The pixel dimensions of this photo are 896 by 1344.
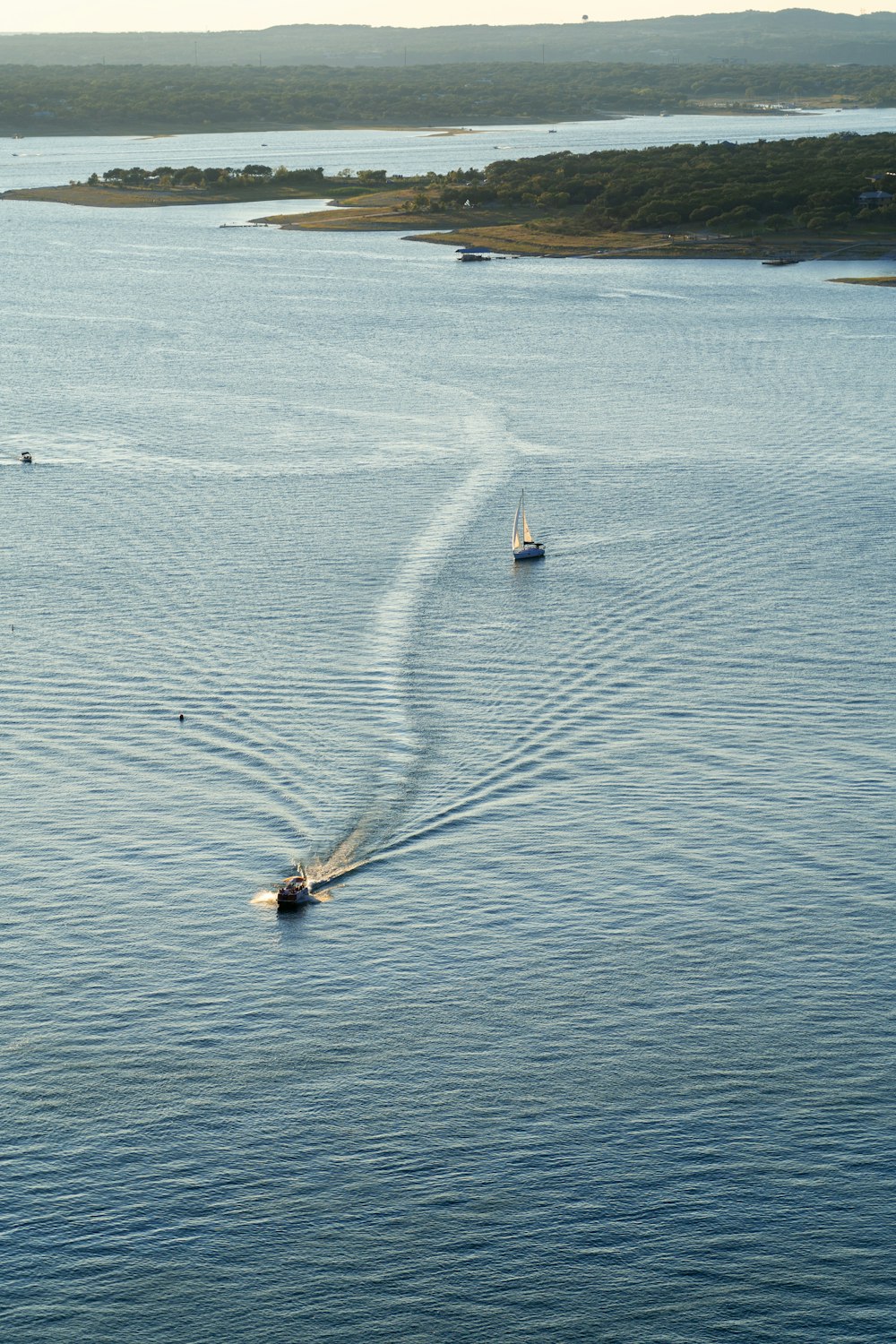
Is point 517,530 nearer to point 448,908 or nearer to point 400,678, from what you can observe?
Result: point 400,678

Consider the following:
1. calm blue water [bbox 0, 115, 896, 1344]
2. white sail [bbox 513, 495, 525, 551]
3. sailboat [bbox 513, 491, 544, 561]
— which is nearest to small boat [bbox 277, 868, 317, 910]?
calm blue water [bbox 0, 115, 896, 1344]

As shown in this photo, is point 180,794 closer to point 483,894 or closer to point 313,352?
point 483,894

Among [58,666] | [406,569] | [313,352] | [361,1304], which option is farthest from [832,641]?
[313,352]

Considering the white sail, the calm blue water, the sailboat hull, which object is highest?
the white sail

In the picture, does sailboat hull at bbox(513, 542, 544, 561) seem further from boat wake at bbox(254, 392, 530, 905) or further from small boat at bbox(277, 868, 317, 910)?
small boat at bbox(277, 868, 317, 910)

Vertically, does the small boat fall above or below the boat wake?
below
